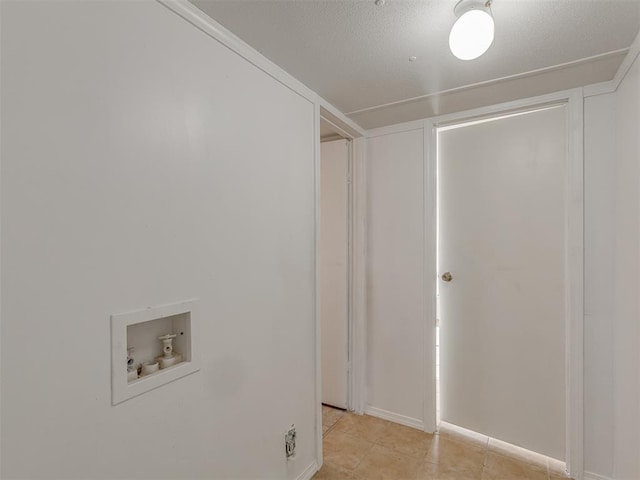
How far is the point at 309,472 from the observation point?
1.90m

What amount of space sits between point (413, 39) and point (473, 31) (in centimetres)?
33

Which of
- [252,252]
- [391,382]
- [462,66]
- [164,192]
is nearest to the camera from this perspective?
[164,192]

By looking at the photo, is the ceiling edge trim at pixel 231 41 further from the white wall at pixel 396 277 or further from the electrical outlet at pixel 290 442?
the electrical outlet at pixel 290 442

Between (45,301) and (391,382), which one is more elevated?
(45,301)

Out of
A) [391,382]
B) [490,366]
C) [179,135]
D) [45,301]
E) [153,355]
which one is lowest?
[391,382]

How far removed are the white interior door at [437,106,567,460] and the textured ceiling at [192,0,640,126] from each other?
1.60 ft

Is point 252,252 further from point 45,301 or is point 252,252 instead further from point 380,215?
point 380,215

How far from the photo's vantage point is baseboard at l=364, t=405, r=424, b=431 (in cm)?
241

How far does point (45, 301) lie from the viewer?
850mm

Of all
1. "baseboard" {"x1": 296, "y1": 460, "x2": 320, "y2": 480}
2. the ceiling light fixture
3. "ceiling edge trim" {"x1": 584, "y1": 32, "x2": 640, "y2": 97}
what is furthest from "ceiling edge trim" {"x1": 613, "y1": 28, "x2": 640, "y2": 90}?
"baseboard" {"x1": 296, "y1": 460, "x2": 320, "y2": 480}

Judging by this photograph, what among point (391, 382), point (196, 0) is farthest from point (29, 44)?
point (391, 382)

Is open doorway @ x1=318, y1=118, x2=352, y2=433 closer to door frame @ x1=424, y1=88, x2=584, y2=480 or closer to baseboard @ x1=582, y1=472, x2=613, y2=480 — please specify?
door frame @ x1=424, y1=88, x2=584, y2=480

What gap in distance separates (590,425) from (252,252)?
7.14 ft

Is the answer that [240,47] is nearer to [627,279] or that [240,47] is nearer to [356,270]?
[356,270]
